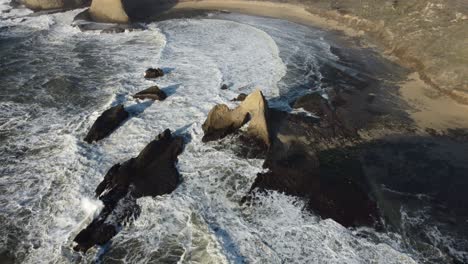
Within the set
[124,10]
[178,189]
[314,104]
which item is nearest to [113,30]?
[124,10]

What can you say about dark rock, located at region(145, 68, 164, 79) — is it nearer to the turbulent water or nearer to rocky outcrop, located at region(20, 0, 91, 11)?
the turbulent water

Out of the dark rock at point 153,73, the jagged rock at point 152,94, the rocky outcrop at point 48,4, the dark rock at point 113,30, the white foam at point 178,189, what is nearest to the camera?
the white foam at point 178,189

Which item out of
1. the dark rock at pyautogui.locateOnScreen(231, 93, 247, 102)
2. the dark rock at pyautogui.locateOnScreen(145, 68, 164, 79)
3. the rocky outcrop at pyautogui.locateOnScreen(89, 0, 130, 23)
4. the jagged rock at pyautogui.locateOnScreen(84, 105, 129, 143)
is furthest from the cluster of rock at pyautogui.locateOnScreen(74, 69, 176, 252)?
the rocky outcrop at pyautogui.locateOnScreen(89, 0, 130, 23)

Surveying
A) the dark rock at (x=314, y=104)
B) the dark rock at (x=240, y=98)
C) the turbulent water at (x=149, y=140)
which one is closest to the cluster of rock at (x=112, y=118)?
the turbulent water at (x=149, y=140)

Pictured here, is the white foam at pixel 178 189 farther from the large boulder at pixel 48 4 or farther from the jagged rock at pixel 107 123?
the large boulder at pixel 48 4

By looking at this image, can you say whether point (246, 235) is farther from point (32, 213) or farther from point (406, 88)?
point (406, 88)

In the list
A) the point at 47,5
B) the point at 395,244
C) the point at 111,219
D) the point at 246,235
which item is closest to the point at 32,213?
the point at 111,219
